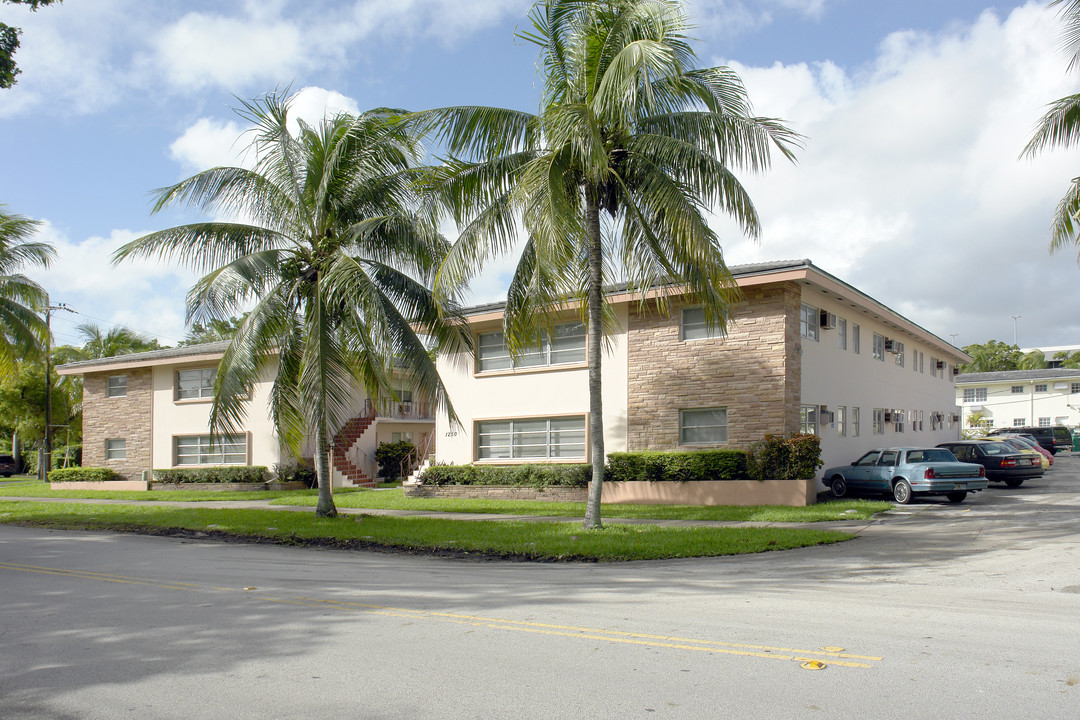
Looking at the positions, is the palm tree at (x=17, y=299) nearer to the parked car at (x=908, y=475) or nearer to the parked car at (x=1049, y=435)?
the parked car at (x=908, y=475)

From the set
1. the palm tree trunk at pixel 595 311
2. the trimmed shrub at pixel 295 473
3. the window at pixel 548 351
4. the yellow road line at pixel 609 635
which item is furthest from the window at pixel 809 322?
the trimmed shrub at pixel 295 473

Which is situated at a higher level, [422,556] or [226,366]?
[226,366]

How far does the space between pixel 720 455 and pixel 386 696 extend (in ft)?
52.3

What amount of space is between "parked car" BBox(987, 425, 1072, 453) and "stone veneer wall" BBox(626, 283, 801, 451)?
103 ft

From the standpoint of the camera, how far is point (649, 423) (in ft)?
72.9

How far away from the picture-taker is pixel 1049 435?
4628 centimetres

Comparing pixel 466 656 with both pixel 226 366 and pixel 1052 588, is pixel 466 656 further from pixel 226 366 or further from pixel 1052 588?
pixel 226 366

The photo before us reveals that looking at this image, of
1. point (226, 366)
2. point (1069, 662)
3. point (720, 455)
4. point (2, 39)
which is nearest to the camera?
point (1069, 662)

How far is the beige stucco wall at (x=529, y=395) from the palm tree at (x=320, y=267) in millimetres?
5666

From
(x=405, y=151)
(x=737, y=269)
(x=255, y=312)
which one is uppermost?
(x=405, y=151)

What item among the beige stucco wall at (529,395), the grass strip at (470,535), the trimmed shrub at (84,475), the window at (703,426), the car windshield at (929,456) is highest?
the beige stucco wall at (529,395)

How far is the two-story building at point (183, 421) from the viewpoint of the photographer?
32094mm

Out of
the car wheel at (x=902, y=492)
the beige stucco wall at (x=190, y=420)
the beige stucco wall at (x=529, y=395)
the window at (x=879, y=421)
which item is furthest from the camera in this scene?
the beige stucco wall at (x=190, y=420)

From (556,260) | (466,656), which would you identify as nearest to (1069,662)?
(466,656)
